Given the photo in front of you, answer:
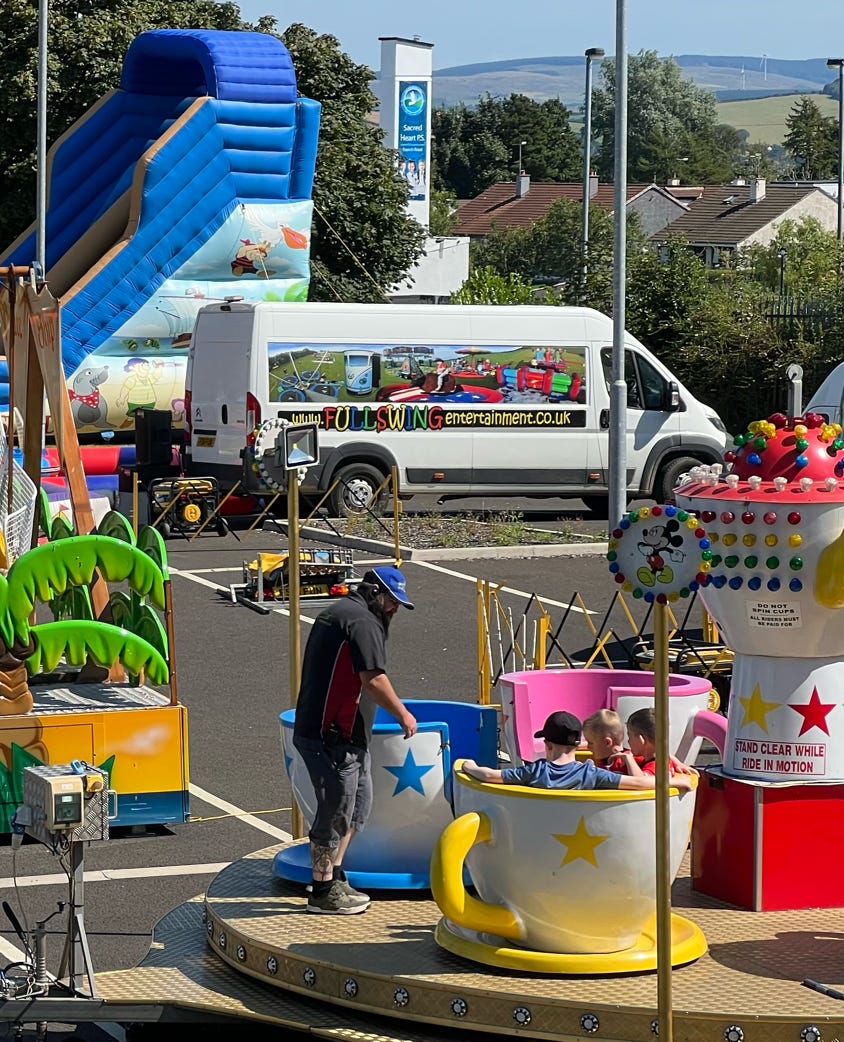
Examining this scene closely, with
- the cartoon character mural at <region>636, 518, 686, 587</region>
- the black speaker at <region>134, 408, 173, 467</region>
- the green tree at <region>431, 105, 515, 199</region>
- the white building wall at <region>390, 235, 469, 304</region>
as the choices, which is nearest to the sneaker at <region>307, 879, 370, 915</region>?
the cartoon character mural at <region>636, 518, 686, 587</region>

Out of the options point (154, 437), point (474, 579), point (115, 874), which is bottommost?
point (115, 874)

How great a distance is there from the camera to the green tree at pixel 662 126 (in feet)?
416

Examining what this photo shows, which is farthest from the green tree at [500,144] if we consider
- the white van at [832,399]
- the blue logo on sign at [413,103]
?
the white van at [832,399]

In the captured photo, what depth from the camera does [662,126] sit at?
12912 centimetres

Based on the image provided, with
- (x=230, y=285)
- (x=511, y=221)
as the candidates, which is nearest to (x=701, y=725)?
(x=230, y=285)

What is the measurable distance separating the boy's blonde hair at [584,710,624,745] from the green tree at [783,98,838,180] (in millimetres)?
111926

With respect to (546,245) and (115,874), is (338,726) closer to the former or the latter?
(115,874)

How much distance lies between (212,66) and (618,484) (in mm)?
11023

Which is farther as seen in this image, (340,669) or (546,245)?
(546,245)

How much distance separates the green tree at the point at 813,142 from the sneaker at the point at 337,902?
112 meters

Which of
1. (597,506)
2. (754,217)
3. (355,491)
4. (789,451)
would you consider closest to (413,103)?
(754,217)

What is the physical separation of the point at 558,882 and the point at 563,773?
0.40 meters

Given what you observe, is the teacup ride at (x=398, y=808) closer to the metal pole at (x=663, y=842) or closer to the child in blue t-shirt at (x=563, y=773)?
the child in blue t-shirt at (x=563, y=773)

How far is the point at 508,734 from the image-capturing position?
27.6 ft
